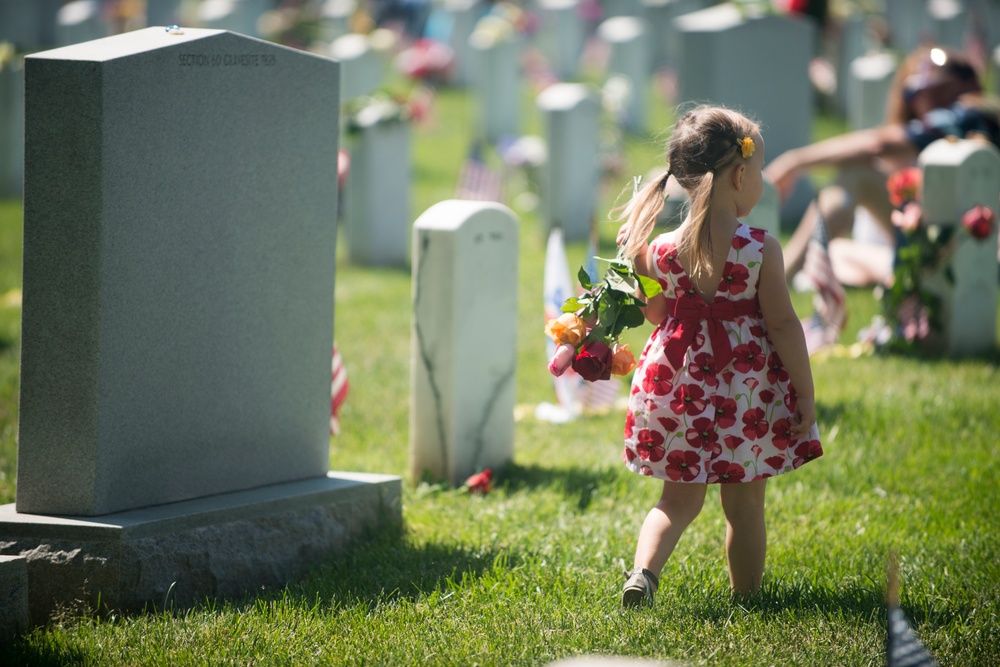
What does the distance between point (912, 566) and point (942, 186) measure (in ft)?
11.1

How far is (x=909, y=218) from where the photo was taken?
648 centimetres

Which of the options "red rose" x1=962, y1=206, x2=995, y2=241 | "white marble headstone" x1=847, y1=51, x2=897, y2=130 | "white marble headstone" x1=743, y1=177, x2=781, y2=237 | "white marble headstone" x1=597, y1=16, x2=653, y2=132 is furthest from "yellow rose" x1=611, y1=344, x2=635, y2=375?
"white marble headstone" x1=597, y1=16, x2=653, y2=132

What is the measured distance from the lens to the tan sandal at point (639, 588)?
3109 millimetres

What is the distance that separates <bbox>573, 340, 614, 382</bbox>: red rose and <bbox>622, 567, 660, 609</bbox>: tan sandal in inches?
22.0

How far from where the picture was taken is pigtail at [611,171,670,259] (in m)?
3.20

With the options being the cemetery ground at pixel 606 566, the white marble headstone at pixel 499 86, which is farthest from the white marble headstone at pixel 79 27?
the cemetery ground at pixel 606 566

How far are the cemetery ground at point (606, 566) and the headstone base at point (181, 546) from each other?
7 cm

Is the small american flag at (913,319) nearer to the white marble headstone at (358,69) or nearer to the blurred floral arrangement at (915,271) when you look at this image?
the blurred floral arrangement at (915,271)

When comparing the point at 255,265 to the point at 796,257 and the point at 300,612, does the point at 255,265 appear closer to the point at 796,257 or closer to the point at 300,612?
the point at 300,612

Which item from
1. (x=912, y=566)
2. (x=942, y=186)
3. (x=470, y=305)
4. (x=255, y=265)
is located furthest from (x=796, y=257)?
(x=255, y=265)

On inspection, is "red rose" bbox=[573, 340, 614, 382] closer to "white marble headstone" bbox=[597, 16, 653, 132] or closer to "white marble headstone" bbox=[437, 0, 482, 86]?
"white marble headstone" bbox=[597, 16, 653, 132]

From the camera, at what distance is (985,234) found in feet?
20.4

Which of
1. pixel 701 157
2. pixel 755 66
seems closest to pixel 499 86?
pixel 755 66

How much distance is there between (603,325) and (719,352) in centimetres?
33
